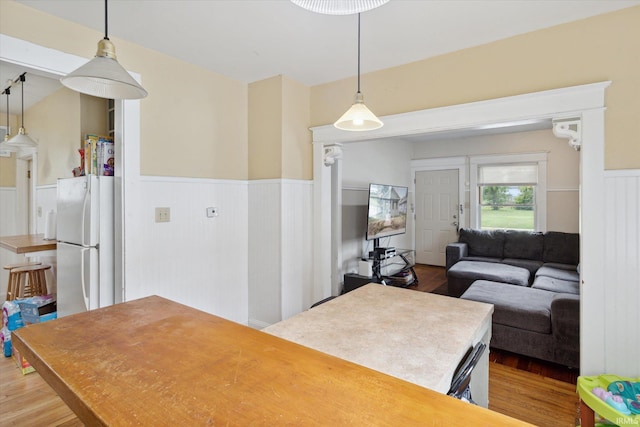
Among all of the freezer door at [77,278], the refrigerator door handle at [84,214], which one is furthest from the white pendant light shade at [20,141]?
the refrigerator door handle at [84,214]

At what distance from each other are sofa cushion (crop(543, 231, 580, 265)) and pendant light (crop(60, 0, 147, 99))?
5249 millimetres

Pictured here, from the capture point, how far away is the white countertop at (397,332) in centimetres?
104

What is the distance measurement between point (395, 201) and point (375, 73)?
248cm

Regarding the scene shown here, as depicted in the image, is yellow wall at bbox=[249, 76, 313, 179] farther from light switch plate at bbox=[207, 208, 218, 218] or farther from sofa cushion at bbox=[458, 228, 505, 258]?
sofa cushion at bbox=[458, 228, 505, 258]

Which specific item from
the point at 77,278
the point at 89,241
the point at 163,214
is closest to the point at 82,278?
the point at 77,278

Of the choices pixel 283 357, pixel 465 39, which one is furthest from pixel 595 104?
pixel 283 357

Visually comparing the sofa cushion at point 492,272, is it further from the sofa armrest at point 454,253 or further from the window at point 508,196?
the window at point 508,196

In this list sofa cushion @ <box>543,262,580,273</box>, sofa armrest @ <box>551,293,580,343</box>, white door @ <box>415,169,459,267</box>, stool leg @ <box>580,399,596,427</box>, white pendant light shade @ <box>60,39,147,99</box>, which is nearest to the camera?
white pendant light shade @ <box>60,39,147,99</box>

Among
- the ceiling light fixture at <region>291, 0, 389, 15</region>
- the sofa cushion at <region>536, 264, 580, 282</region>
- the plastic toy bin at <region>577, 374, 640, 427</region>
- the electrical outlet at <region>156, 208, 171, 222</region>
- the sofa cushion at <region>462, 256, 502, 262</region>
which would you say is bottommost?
the plastic toy bin at <region>577, 374, 640, 427</region>

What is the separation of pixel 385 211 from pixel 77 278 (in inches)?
143

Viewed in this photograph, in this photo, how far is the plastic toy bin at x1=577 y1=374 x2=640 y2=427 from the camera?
143 centimetres

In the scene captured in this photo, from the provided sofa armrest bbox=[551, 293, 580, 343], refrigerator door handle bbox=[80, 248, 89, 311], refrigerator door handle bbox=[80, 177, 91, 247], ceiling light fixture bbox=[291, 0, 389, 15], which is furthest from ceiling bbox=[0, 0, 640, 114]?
sofa armrest bbox=[551, 293, 580, 343]

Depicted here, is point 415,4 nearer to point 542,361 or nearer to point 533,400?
point 533,400

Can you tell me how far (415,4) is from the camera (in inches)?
75.2
